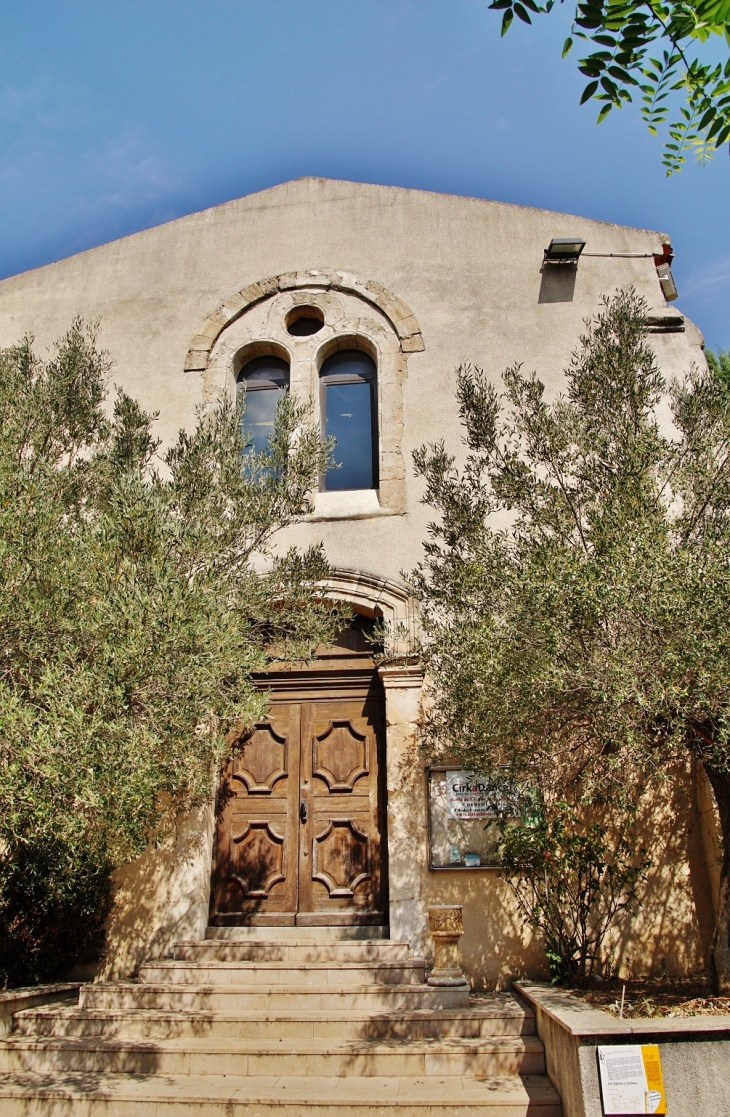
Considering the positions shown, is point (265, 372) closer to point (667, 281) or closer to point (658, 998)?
point (667, 281)

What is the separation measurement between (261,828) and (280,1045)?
7.13 ft

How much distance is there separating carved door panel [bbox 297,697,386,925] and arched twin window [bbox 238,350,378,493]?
2.21 metres

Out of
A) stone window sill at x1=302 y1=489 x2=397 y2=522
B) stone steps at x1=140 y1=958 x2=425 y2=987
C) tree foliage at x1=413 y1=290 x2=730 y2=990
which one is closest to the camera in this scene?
tree foliage at x1=413 y1=290 x2=730 y2=990

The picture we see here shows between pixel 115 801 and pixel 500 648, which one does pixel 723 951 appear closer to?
pixel 500 648

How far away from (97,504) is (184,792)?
220 cm

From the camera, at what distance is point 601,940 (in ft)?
19.8

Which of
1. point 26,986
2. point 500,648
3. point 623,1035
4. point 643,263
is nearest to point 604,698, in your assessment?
point 500,648

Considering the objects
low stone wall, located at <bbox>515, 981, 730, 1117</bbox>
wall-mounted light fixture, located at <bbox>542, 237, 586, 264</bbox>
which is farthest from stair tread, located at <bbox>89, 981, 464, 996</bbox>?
wall-mounted light fixture, located at <bbox>542, 237, 586, 264</bbox>

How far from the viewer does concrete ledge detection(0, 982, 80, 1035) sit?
561 centimetres

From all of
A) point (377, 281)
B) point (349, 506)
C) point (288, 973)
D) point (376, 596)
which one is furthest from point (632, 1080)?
point (377, 281)

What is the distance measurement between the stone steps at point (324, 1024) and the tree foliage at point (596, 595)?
1.39 meters

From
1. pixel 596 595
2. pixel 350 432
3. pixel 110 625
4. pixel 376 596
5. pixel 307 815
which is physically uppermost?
pixel 350 432

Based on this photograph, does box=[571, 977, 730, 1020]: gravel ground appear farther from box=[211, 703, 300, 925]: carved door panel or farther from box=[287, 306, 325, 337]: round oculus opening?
box=[287, 306, 325, 337]: round oculus opening

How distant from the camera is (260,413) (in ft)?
28.3
